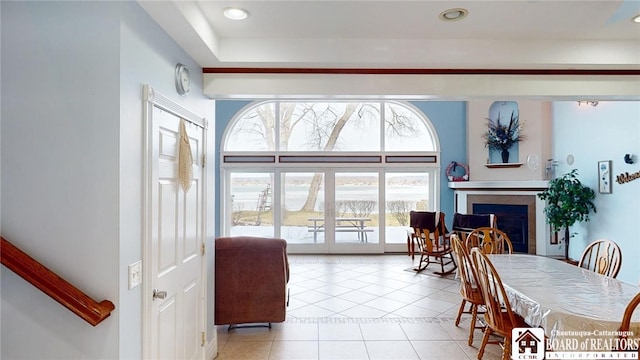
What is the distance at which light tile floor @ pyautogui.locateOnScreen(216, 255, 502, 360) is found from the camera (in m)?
2.80

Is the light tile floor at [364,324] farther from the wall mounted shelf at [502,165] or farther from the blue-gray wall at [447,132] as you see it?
the wall mounted shelf at [502,165]

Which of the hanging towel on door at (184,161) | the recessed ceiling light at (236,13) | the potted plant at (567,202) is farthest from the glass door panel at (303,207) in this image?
the recessed ceiling light at (236,13)

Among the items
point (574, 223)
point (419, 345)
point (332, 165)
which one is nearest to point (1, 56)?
point (419, 345)

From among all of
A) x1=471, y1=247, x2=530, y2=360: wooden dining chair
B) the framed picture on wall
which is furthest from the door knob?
the framed picture on wall

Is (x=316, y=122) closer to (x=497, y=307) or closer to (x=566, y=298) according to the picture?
(x=497, y=307)

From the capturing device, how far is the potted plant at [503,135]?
6.49 m

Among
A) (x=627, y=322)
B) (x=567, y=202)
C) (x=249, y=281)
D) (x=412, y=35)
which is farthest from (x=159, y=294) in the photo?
(x=567, y=202)

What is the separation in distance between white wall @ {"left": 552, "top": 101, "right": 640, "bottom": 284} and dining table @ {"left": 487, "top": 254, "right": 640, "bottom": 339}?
2613 mm

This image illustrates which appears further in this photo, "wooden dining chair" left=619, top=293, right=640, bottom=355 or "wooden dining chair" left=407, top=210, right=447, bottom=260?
"wooden dining chair" left=407, top=210, right=447, bottom=260

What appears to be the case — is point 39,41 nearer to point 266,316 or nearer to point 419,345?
point 266,316

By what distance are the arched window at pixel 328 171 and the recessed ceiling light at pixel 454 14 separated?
4.63m

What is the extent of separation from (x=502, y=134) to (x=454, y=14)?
537cm

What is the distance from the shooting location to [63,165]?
4.71 feet

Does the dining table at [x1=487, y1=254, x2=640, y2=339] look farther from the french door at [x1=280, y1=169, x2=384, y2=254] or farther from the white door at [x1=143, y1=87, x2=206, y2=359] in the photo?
the french door at [x1=280, y1=169, x2=384, y2=254]
